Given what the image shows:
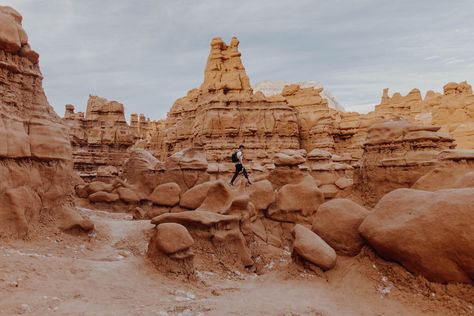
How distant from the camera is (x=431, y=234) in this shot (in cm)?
493

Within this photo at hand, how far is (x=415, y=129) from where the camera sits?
34.5 feet

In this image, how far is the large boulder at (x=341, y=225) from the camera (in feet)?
20.3

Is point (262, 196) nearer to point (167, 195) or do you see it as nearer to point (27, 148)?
point (167, 195)

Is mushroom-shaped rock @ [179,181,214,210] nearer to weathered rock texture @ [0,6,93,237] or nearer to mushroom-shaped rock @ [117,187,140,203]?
weathered rock texture @ [0,6,93,237]

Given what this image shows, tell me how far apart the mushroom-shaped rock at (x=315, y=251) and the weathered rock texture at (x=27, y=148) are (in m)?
5.31

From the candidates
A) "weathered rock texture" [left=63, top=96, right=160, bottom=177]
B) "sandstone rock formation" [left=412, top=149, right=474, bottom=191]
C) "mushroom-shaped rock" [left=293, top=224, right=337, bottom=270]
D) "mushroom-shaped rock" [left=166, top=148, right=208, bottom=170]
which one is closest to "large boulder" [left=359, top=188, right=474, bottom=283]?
"mushroom-shaped rock" [left=293, top=224, right=337, bottom=270]

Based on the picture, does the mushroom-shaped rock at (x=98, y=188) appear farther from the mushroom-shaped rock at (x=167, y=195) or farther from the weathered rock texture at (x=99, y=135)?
the weathered rock texture at (x=99, y=135)

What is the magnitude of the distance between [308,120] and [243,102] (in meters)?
7.03

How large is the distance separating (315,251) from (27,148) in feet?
21.0

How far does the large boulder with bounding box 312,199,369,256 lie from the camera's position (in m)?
6.20

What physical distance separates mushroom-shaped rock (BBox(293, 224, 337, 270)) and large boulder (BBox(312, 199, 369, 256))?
309mm

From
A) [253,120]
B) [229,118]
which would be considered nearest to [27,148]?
[229,118]

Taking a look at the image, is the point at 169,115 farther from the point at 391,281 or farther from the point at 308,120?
the point at 391,281

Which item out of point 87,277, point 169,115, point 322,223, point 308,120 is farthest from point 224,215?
point 169,115
